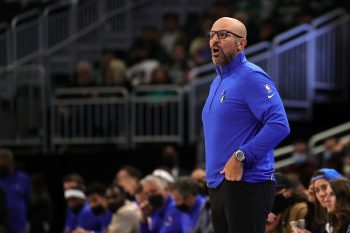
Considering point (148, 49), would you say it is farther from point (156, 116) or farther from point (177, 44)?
point (156, 116)

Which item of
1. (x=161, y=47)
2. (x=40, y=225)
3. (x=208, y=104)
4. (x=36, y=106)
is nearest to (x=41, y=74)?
(x=36, y=106)

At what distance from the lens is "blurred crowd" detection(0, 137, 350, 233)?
28.6 ft

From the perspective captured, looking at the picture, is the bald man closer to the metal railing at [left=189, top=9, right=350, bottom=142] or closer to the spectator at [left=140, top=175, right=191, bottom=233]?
the spectator at [left=140, top=175, right=191, bottom=233]

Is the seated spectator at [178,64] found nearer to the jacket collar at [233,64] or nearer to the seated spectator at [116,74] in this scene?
the seated spectator at [116,74]

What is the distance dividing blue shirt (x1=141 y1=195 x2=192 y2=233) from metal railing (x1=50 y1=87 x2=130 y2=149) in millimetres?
6406

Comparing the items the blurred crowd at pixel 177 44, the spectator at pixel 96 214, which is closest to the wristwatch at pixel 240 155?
the spectator at pixel 96 214

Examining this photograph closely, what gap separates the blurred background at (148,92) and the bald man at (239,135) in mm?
8859

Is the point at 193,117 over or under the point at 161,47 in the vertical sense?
under

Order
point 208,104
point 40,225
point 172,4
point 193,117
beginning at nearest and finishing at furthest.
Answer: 1. point 208,104
2. point 40,225
3. point 193,117
4. point 172,4

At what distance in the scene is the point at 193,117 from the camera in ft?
58.6

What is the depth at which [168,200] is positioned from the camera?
1216cm

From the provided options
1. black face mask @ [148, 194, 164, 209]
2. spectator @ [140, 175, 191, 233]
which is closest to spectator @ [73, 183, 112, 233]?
spectator @ [140, 175, 191, 233]

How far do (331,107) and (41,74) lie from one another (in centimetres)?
515

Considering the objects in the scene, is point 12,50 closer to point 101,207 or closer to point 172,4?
point 172,4
